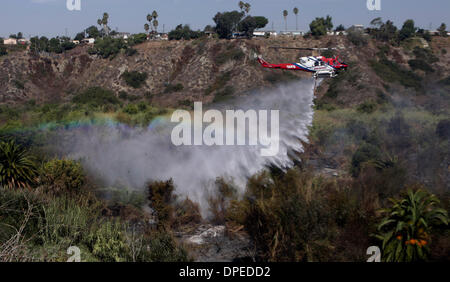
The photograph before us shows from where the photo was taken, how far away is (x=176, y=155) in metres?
42.8

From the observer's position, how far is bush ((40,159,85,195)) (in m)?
33.5

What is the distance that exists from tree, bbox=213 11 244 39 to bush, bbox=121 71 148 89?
77.0 feet

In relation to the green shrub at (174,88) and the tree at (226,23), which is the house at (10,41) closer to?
the tree at (226,23)

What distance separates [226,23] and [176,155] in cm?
7668

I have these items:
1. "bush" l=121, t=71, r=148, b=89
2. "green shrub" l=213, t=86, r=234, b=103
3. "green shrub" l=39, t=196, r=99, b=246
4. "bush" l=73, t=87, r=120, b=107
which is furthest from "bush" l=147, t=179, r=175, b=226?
"bush" l=121, t=71, r=148, b=89

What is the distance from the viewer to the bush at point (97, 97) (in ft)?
290

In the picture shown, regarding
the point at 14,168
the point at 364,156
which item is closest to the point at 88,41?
the point at 364,156

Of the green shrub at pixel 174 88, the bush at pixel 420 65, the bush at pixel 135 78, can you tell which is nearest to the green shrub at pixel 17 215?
the green shrub at pixel 174 88

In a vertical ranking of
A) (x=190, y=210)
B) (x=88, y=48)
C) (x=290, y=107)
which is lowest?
(x=190, y=210)

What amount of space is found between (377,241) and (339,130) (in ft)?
133

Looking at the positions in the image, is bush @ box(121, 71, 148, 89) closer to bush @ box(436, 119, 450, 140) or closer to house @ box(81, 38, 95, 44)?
house @ box(81, 38, 95, 44)
